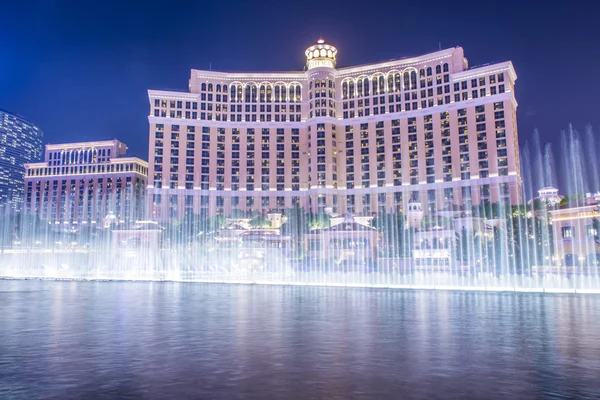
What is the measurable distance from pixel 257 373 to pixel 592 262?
49.1 meters

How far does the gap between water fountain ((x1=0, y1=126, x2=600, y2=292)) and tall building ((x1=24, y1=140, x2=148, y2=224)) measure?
42.5 m

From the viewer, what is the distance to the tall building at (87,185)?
143 m

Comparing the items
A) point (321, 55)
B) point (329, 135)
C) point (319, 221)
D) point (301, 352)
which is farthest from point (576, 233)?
point (321, 55)

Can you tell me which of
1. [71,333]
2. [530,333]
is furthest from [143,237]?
[530,333]

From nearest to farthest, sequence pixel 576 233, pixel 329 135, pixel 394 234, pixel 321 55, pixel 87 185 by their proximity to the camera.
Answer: pixel 576 233
pixel 394 234
pixel 329 135
pixel 321 55
pixel 87 185

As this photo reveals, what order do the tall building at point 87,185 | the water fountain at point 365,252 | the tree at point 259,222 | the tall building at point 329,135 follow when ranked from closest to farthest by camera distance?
the water fountain at point 365,252 → the tall building at point 329,135 → the tree at point 259,222 → the tall building at point 87,185

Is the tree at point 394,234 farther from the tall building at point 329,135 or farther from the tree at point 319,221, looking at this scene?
the tall building at point 329,135

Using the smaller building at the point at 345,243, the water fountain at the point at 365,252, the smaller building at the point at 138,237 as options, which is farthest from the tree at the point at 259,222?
the smaller building at the point at 345,243

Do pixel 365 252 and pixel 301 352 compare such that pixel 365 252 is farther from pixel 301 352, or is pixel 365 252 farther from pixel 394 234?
pixel 301 352

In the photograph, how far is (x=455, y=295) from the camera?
94.0 ft

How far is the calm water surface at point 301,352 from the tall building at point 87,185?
128 m

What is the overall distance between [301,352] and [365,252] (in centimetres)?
5310

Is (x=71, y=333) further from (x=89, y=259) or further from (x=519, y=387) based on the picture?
(x=89, y=259)

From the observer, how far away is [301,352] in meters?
12.1
